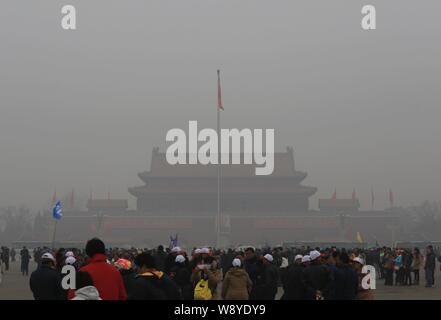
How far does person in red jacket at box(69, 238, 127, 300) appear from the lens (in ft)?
18.1

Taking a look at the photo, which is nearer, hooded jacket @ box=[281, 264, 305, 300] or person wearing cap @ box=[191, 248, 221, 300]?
hooded jacket @ box=[281, 264, 305, 300]

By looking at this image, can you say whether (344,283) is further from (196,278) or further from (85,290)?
(85,290)

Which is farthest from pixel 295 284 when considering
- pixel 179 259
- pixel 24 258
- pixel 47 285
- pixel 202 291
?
pixel 24 258

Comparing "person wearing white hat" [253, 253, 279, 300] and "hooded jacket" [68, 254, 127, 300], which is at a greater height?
"hooded jacket" [68, 254, 127, 300]

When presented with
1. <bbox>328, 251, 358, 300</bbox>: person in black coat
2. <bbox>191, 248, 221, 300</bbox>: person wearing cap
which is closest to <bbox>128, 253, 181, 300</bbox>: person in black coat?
<bbox>328, 251, 358, 300</bbox>: person in black coat

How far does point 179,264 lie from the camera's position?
947cm

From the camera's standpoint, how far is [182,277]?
9.16 m

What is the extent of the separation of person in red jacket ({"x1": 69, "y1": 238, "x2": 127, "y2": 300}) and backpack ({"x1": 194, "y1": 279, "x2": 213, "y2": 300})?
288 cm

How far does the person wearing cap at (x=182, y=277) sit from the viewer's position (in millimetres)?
9023

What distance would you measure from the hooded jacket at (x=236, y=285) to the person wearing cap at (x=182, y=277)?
1052 millimetres

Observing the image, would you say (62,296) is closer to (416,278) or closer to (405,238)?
(416,278)

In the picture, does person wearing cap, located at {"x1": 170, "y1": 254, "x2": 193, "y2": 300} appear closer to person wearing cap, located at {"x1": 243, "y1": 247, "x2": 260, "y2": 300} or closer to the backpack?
the backpack

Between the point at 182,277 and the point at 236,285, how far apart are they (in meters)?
1.40
